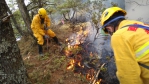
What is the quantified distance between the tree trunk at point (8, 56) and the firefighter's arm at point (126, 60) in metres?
2.10

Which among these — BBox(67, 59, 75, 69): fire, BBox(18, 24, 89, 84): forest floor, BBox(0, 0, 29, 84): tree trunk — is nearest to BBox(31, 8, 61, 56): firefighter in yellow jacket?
BBox(18, 24, 89, 84): forest floor

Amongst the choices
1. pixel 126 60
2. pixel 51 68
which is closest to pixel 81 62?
pixel 51 68

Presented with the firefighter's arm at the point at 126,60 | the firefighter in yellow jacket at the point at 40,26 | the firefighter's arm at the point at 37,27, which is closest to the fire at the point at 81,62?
the firefighter in yellow jacket at the point at 40,26

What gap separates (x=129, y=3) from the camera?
9.92m

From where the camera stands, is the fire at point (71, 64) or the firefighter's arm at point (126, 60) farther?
the fire at point (71, 64)

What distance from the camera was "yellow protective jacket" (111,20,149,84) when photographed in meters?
1.79

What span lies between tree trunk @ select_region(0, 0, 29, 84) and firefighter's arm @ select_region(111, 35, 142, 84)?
2.10 meters

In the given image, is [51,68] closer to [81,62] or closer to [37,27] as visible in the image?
[81,62]

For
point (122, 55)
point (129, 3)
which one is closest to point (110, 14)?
point (122, 55)

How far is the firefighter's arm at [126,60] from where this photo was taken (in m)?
1.79

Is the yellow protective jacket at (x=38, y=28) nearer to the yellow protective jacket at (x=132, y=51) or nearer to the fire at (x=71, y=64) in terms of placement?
the fire at (x=71, y=64)

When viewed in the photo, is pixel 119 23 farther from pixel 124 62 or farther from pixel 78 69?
pixel 78 69

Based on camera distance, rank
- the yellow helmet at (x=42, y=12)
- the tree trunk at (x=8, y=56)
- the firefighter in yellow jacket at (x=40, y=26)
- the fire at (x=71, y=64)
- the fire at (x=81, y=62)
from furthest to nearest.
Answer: the firefighter in yellow jacket at (x=40, y=26)
the yellow helmet at (x=42, y=12)
the fire at (x=71, y=64)
the fire at (x=81, y=62)
the tree trunk at (x=8, y=56)

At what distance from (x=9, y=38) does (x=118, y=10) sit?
2.13 m
